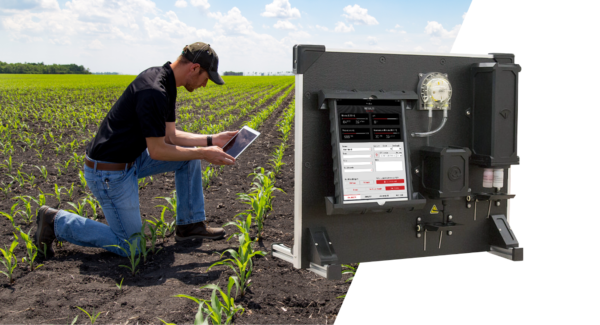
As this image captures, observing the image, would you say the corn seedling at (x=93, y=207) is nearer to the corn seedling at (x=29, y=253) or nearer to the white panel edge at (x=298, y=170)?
the corn seedling at (x=29, y=253)

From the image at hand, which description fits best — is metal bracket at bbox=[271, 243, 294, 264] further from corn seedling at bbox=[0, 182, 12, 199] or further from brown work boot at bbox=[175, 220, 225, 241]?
corn seedling at bbox=[0, 182, 12, 199]

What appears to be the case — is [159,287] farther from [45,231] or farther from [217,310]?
[45,231]

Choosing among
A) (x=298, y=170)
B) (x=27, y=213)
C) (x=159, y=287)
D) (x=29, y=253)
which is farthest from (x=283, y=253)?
(x=27, y=213)

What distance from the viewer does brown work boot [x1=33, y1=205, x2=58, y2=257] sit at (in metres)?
3.12

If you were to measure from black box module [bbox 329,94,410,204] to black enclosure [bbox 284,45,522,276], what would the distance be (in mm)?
13

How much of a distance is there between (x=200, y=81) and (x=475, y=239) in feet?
7.49

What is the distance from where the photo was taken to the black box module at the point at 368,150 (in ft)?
7.79

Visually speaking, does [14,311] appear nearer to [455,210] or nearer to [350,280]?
[350,280]

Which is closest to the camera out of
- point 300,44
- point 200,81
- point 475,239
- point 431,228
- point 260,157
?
point 300,44

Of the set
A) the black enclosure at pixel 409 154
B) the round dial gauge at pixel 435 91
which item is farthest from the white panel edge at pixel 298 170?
the round dial gauge at pixel 435 91

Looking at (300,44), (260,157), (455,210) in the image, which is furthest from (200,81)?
(260,157)

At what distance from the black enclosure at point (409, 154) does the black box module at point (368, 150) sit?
1 centimetres

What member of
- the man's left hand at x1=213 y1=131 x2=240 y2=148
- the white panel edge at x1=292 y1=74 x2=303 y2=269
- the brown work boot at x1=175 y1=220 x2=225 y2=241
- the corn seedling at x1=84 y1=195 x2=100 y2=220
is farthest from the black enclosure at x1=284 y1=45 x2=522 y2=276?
the corn seedling at x1=84 y1=195 x2=100 y2=220

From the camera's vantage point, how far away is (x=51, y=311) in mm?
2393
